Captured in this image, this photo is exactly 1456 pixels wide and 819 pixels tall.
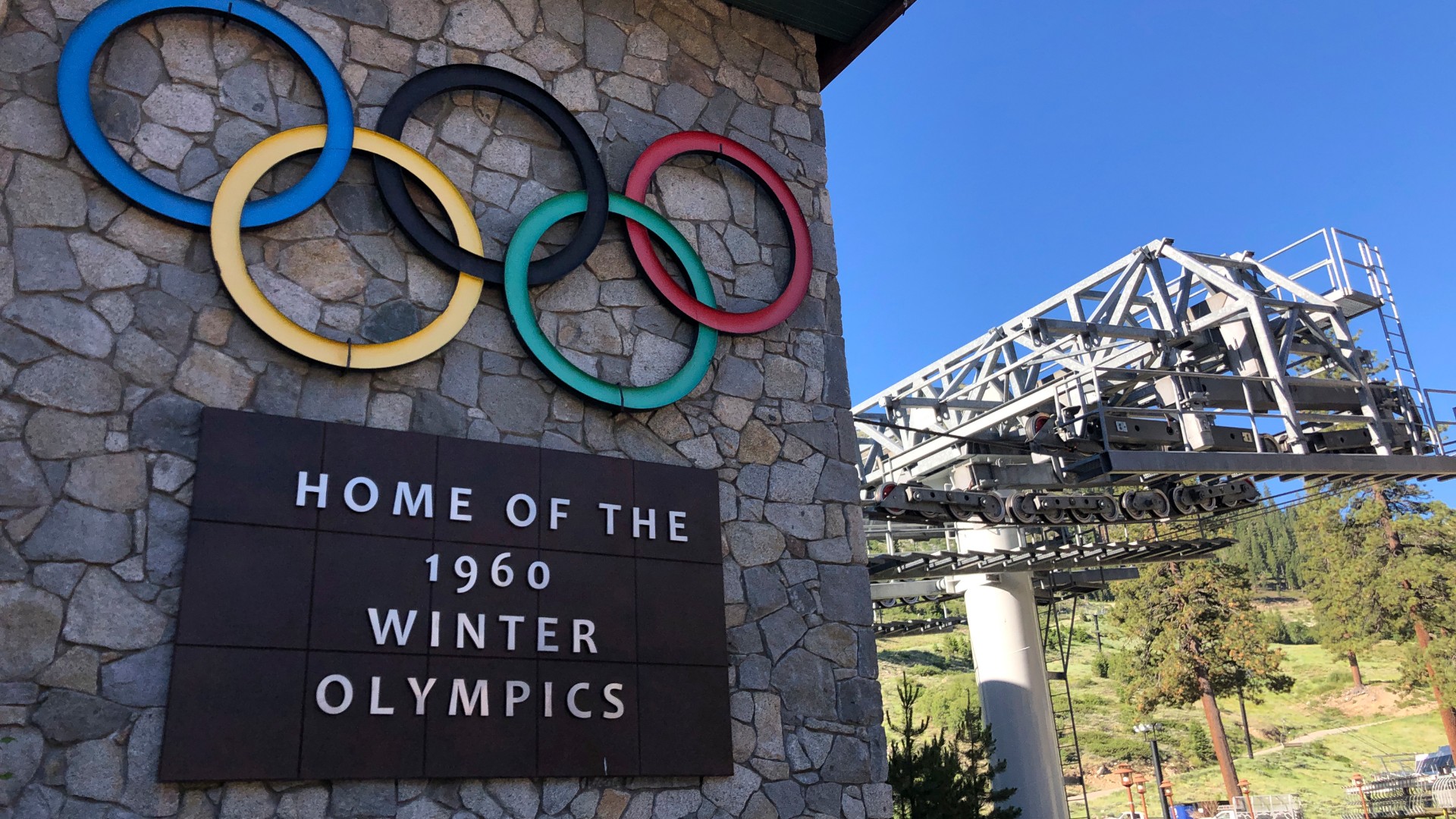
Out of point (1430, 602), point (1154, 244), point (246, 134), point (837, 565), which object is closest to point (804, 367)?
point (837, 565)

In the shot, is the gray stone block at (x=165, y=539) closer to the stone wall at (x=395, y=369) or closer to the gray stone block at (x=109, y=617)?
the stone wall at (x=395, y=369)

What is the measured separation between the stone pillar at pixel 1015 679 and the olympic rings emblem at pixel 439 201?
9.78m

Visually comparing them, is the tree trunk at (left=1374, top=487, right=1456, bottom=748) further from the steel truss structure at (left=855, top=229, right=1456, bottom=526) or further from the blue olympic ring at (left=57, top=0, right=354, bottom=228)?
the blue olympic ring at (left=57, top=0, right=354, bottom=228)

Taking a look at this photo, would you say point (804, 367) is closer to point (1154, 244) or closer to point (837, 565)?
point (837, 565)

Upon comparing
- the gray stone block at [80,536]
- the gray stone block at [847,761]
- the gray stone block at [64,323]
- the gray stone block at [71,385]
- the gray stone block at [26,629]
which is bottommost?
the gray stone block at [847,761]

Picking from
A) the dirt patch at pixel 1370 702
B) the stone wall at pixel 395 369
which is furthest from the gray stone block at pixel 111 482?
the dirt patch at pixel 1370 702

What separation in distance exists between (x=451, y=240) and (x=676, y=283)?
171 cm

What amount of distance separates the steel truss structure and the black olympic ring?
22.2 ft

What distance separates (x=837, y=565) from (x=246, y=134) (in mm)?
4907

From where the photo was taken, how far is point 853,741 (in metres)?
7.62

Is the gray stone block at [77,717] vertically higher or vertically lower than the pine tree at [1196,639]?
lower

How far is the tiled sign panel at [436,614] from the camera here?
19.1ft

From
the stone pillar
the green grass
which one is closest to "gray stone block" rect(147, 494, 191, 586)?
the stone pillar

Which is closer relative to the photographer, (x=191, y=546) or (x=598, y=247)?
(x=191, y=546)
